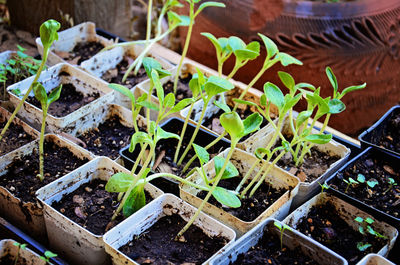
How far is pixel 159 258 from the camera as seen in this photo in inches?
46.4

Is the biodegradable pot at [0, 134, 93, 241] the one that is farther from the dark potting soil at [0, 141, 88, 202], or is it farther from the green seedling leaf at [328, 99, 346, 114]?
the green seedling leaf at [328, 99, 346, 114]

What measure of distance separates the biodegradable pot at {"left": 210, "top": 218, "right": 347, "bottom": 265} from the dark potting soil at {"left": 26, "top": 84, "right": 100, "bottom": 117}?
800 mm

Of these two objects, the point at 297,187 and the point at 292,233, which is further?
the point at 297,187

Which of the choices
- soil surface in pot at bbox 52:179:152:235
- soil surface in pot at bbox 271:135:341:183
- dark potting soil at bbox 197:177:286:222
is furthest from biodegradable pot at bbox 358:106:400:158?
soil surface in pot at bbox 52:179:152:235

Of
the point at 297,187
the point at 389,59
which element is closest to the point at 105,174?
the point at 297,187

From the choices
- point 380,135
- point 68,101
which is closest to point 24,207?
point 68,101

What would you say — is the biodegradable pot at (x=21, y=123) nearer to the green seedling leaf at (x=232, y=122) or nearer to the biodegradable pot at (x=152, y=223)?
the biodegradable pot at (x=152, y=223)


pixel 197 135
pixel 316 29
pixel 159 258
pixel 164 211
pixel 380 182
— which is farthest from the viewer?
pixel 316 29

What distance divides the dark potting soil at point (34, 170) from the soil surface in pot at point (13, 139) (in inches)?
2.8

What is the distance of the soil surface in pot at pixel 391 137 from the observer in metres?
1.69

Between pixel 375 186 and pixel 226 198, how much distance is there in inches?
22.6

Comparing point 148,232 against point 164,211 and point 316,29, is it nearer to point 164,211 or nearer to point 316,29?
point 164,211

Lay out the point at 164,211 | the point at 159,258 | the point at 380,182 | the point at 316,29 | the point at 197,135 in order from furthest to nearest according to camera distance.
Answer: the point at 316,29, the point at 197,135, the point at 380,182, the point at 164,211, the point at 159,258

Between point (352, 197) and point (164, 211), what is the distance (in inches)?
20.5
